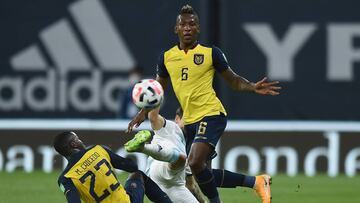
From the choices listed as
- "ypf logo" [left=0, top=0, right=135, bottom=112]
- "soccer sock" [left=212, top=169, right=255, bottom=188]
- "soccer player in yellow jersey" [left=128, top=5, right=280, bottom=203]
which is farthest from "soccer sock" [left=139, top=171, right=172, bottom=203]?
"ypf logo" [left=0, top=0, right=135, bottom=112]

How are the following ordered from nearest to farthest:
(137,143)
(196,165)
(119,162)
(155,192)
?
(137,143)
(119,162)
(155,192)
(196,165)

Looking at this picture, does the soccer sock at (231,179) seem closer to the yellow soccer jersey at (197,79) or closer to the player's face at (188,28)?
the yellow soccer jersey at (197,79)

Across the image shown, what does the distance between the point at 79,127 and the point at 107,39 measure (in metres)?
1.81

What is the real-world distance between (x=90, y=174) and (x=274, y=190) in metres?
5.56

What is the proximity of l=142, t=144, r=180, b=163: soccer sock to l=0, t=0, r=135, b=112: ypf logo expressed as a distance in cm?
879

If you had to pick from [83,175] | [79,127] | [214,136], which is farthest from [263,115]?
[83,175]

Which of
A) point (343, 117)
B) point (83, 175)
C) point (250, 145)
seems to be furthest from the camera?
point (343, 117)

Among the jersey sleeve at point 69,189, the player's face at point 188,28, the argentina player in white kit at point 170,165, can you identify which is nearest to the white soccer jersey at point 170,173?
the argentina player in white kit at point 170,165

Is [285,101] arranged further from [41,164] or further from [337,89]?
[41,164]

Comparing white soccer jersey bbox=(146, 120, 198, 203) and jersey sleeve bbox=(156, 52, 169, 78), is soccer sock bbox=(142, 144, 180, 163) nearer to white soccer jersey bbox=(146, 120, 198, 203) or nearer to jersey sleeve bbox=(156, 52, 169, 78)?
white soccer jersey bbox=(146, 120, 198, 203)

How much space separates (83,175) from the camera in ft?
27.9

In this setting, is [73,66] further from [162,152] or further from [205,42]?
[162,152]

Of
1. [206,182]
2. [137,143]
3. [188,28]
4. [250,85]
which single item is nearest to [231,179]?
[206,182]

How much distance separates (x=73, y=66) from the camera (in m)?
17.8
